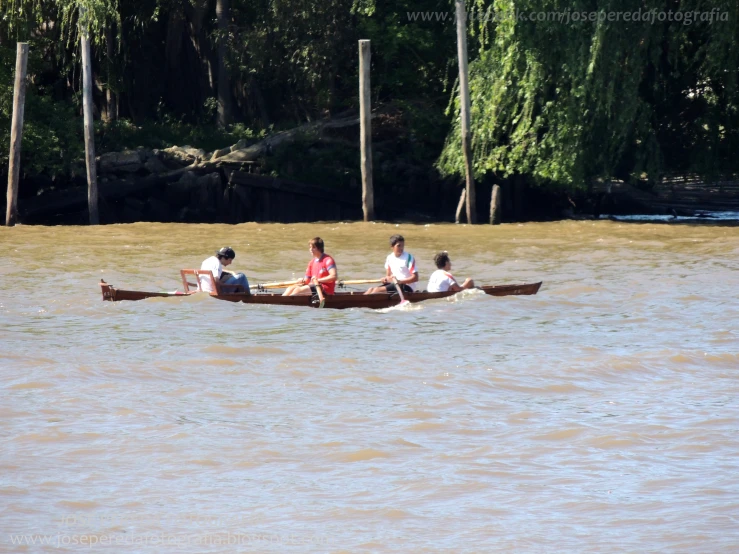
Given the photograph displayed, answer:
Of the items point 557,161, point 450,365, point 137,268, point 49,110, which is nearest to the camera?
point 450,365

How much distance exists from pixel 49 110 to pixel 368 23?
8.09m

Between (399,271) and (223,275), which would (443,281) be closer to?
(399,271)

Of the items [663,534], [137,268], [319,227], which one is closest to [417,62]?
[319,227]

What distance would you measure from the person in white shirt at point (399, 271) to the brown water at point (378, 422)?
60cm

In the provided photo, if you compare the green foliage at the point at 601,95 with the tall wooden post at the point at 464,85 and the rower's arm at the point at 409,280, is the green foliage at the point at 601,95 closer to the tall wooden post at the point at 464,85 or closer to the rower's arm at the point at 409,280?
the tall wooden post at the point at 464,85

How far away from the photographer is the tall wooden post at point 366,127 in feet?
86.9

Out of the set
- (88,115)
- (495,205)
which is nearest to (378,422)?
(495,205)

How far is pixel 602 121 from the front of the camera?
26.0m

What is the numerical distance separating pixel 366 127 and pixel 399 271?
1098cm

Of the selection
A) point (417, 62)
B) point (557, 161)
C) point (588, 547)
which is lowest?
point (588, 547)

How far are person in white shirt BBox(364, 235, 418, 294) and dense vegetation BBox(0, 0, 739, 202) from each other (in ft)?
32.7

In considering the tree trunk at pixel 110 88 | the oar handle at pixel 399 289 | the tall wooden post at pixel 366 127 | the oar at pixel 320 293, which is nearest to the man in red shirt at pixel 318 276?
the oar at pixel 320 293

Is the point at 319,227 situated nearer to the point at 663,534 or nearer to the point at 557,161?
the point at 557,161

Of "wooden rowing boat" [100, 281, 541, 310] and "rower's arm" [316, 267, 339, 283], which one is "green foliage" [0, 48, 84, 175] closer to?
"wooden rowing boat" [100, 281, 541, 310]
